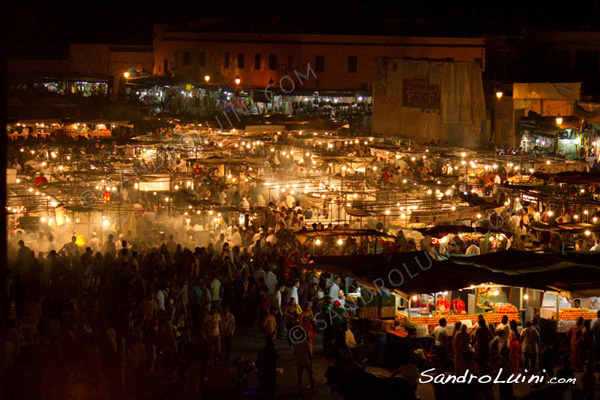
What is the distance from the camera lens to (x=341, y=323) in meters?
12.2

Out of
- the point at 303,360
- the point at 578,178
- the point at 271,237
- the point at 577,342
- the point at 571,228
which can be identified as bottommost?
the point at 303,360

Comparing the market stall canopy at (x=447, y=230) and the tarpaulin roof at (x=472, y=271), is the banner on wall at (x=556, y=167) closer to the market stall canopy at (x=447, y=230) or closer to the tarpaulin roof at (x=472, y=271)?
the market stall canopy at (x=447, y=230)

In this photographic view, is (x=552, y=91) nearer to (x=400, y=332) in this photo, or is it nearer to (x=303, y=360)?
(x=400, y=332)

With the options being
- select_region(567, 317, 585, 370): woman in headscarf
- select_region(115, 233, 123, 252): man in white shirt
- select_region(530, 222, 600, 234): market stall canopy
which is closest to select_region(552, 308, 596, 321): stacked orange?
select_region(567, 317, 585, 370): woman in headscarf

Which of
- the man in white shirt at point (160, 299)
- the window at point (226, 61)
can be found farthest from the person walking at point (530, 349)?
the window at point (226, 61)

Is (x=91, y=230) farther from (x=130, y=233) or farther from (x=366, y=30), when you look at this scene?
(x=366, y=30)

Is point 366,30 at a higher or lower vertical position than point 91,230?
higher

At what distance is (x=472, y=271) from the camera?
473 inches

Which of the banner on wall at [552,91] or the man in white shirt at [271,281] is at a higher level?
the banner on wall at [552,91]

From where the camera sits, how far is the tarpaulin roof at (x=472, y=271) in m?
11.5

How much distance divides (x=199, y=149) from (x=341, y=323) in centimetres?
1345

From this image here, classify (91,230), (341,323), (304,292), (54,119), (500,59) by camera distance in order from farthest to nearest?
(500,59) < (54,119) < (91,230) < (304,292) < (341,323)

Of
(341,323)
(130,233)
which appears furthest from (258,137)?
(341,323)

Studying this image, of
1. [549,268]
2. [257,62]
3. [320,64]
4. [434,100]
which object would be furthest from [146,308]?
[257,62]
